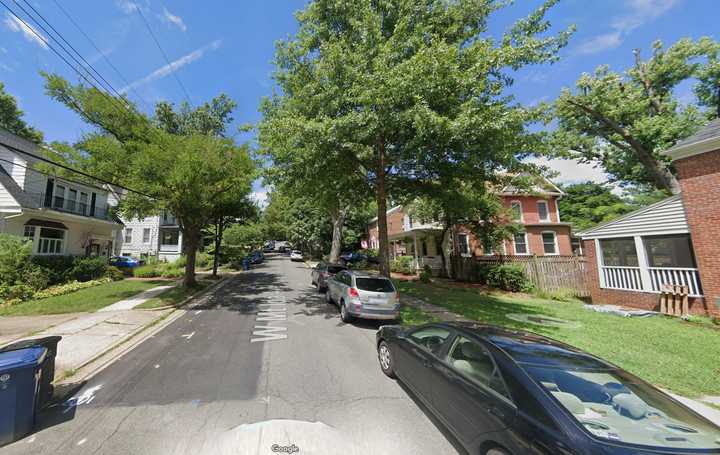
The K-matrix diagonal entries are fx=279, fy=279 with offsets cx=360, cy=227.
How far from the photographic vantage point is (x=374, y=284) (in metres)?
9.06

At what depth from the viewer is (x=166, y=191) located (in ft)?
36.8

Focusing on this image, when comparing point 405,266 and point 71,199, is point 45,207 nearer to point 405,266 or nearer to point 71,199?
point 71,199

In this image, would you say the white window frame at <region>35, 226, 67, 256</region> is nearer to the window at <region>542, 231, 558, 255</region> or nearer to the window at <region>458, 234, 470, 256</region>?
the window at <region>458, 234, 470, 256</region>

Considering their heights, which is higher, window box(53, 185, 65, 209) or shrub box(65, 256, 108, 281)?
window box(53, 185, 65, 209)

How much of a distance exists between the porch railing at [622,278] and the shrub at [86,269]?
28082mm

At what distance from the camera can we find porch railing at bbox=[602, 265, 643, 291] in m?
11.4

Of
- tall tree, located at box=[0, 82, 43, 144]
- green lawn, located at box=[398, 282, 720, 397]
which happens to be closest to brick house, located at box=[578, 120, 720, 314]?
green lawn, located at box=[398, 282, 720, 397]

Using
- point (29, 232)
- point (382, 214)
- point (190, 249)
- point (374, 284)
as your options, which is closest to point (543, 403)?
point (374, 284)

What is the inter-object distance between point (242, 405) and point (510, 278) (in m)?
15.5

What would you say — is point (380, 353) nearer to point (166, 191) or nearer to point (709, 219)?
point (166, 191)

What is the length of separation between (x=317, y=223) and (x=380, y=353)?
33284 millimetres

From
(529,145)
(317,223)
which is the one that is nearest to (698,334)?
(529,145)

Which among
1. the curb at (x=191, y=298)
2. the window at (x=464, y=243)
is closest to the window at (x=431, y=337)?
the curb at (x=191, y=298)

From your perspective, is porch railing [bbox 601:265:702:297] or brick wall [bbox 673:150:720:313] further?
porch railing [bbox 601:265:702:297]
